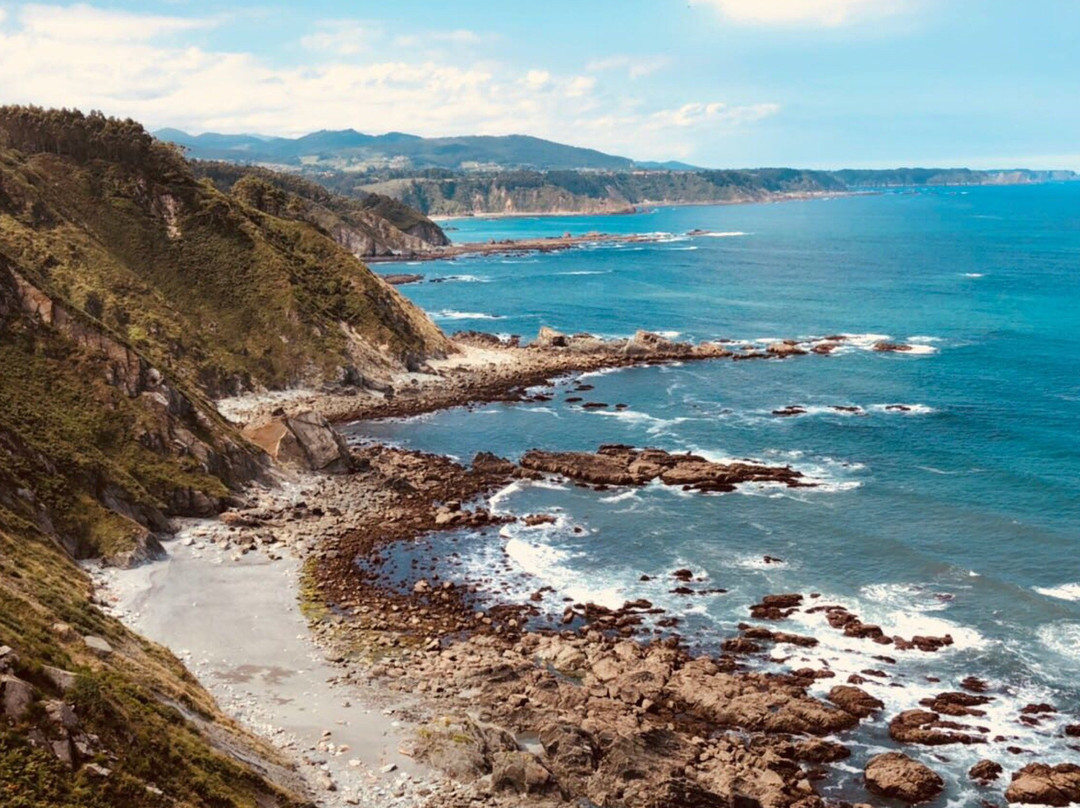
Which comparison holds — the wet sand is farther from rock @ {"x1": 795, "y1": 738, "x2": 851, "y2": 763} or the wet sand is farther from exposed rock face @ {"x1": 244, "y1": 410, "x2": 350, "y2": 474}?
rock @ {"x1": 795, "y1": 738, "x2": 851, "y2": 763}

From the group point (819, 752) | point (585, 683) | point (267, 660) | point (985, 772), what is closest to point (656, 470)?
point (585, 683)

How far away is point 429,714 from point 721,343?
335 feet

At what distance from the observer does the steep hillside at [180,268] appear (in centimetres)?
9962

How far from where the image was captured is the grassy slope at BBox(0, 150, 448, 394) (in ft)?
325

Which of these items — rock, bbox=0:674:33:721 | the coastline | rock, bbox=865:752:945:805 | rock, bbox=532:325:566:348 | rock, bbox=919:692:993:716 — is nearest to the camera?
rock, bbox=0:674:33:721

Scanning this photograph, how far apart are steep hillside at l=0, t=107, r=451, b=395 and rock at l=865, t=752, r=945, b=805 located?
3080 inches

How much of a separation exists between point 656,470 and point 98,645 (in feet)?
173

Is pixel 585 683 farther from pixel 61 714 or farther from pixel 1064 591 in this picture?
pixel 1064 591

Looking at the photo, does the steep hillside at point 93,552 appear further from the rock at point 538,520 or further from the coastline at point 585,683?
the rock at point 538,520

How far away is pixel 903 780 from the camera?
4031cm

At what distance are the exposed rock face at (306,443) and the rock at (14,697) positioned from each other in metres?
50.3

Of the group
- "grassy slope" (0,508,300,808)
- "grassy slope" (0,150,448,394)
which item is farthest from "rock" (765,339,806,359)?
A: "grassy slope" (0,508,300,808)

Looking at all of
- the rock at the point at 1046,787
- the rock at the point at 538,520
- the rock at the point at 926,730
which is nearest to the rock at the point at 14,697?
the rock at the point at 926,730

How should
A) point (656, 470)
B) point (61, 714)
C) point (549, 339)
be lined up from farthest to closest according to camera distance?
point (549, 339) → point (656, 470) → point (61, 714)
